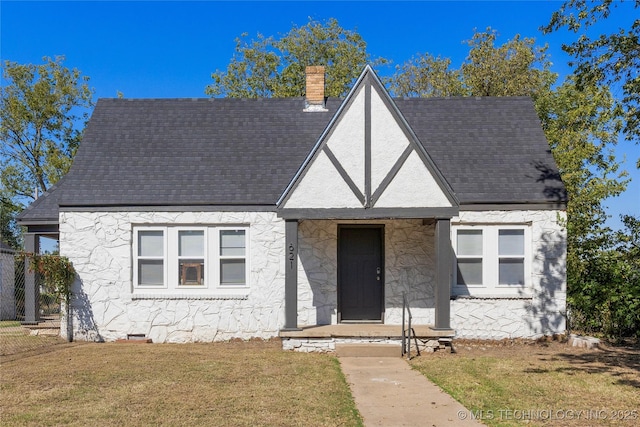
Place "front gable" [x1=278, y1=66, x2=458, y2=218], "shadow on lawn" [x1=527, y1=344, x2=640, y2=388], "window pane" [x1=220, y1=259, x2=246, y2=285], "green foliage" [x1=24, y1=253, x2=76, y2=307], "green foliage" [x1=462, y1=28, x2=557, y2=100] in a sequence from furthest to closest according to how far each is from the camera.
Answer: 1. "green foliage" [x1=462, y1=28, x2=557, y2=100]
2. "window pane" [x1=220, y1=259, x2=246, y2=285]
3. "green foliage" [x1=24, y1=253, x2=76, y2=307]
4. "front gable" [x1=278, y1=66, x2=458, y2=218]
5. "shadow on lawn" [x1=527, y1=344, x2=640, y2=388]

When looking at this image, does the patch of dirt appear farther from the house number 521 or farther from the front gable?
the house number 521

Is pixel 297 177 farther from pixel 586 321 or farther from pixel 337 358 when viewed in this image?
pixel 586 321

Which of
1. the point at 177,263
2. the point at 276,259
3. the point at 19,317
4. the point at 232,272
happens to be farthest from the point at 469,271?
the point at 19,317

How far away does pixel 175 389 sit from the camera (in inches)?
339

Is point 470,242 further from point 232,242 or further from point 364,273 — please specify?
point 232,242

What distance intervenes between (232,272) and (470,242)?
5.63 m

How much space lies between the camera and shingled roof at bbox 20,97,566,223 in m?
14.0

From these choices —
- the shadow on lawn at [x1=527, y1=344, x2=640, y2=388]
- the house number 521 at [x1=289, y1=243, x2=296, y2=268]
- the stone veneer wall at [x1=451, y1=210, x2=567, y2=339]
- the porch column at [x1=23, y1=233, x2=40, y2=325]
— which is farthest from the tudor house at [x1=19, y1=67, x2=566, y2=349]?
the porch column at [x1=23, y1=233, x2=40, y2=325]

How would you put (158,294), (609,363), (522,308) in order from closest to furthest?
(609,363)
(522,308)
(158,294)

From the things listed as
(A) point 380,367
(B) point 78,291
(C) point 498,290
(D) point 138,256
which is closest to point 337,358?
(A) point 380,367

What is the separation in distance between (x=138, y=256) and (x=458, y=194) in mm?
7588

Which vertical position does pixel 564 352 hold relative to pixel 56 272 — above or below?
below

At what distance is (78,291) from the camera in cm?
1390

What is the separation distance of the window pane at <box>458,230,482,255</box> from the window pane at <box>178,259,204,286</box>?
6.10 meters
